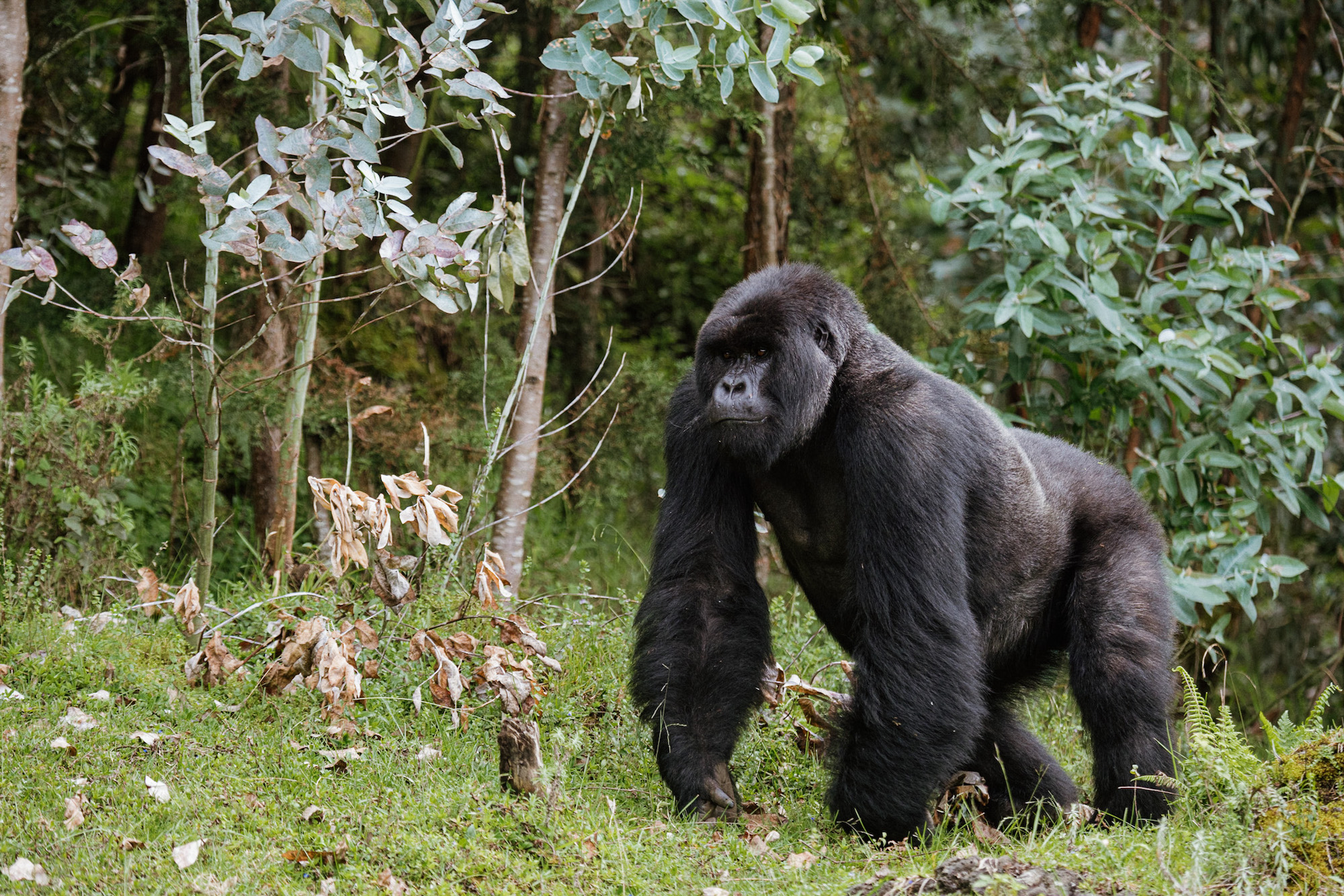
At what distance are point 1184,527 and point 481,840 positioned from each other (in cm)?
434

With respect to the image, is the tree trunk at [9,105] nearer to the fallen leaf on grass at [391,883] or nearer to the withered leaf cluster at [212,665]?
the withered leaf cluster at [212,665]

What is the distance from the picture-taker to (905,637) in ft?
11.9

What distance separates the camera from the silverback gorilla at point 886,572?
3.65m

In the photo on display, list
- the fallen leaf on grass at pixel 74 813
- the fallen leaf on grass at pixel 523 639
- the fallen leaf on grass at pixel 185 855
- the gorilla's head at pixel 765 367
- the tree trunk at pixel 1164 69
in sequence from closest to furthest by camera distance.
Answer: the fallen leaf on grass at pixel 185 855 < the fallen leaf on grass at pixel 74 813 < the gorilla's head at pixel 765 367 < the fallen leaf on grass at pixel 523 639 < the tree trunk at pixel 1164 69

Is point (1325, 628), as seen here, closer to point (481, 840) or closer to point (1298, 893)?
point (1298, 893)

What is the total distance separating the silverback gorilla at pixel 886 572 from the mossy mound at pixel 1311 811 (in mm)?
810

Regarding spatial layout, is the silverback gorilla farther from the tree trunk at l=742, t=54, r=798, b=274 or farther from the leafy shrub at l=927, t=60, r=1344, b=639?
the tree trunk at l=742, t=54, r=798, b=274

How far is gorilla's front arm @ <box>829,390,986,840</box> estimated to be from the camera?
3586mm

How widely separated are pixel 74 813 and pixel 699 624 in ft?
6.10

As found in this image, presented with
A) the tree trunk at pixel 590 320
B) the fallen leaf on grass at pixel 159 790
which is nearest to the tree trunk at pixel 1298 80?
A: the tree trunk at pixel 590 320

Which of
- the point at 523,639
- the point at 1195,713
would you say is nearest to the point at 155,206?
the point at 523,639

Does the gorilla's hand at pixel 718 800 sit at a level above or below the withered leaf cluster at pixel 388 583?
below

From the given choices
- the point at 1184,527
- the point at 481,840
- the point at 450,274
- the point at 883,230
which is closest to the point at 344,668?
the point at 481,840

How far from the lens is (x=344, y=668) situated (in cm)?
375
